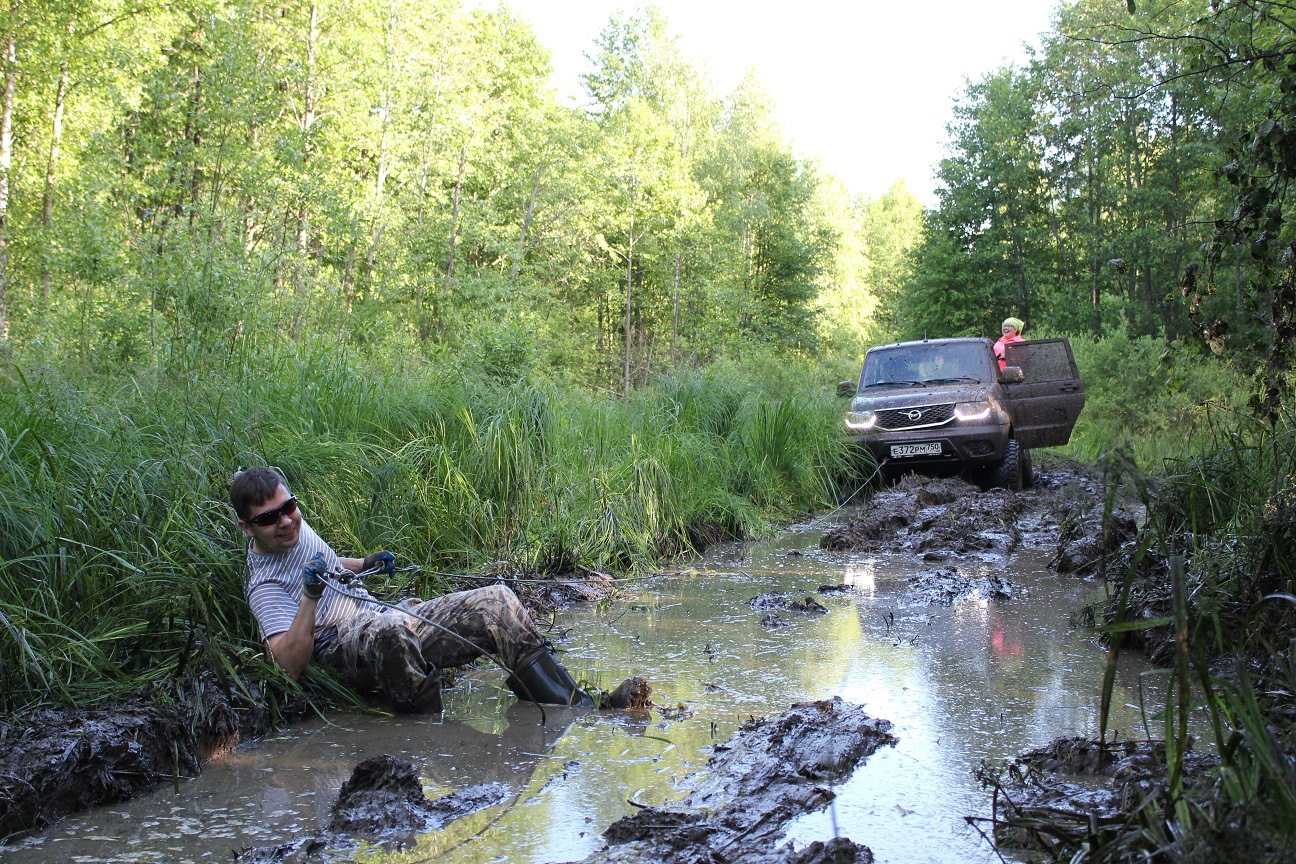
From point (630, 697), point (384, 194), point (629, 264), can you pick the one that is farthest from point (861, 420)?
point (629, 264)

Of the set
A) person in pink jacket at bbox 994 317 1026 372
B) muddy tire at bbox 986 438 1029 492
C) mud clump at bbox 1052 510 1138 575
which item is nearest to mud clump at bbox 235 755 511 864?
mud clump at bbox 1052 510 1138 575

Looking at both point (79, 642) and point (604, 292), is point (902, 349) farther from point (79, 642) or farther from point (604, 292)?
point (604, 292)

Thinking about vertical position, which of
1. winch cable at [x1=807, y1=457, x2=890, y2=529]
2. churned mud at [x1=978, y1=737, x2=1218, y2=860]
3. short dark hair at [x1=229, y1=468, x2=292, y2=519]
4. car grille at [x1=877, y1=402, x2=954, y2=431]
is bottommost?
winch cable at [x1=807, y1=457, x2=890, y2=529]

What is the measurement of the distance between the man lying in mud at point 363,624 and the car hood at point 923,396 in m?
7.73

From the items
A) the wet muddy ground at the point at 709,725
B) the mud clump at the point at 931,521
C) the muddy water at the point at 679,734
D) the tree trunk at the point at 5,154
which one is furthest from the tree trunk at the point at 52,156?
the muddy water at the point at 679,734

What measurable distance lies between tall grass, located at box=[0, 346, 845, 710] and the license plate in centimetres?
183

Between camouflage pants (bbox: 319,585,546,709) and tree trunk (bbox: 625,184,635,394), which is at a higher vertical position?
tree trunk (bbox: 625,184,635,394)

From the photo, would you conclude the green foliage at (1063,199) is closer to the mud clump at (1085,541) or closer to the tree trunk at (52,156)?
the mud clump at (1085,541)

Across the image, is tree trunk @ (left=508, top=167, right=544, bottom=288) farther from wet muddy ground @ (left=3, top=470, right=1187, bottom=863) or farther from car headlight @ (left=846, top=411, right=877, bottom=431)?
wet muddy ground @ (left=3, top=470, right=1187, bottom=863)

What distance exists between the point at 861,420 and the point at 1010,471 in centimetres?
191

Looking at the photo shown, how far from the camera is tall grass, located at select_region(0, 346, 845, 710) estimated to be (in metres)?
3.79

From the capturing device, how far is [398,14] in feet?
80.3

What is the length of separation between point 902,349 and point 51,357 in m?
9.31

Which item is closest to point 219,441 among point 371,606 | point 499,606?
point 371,606
